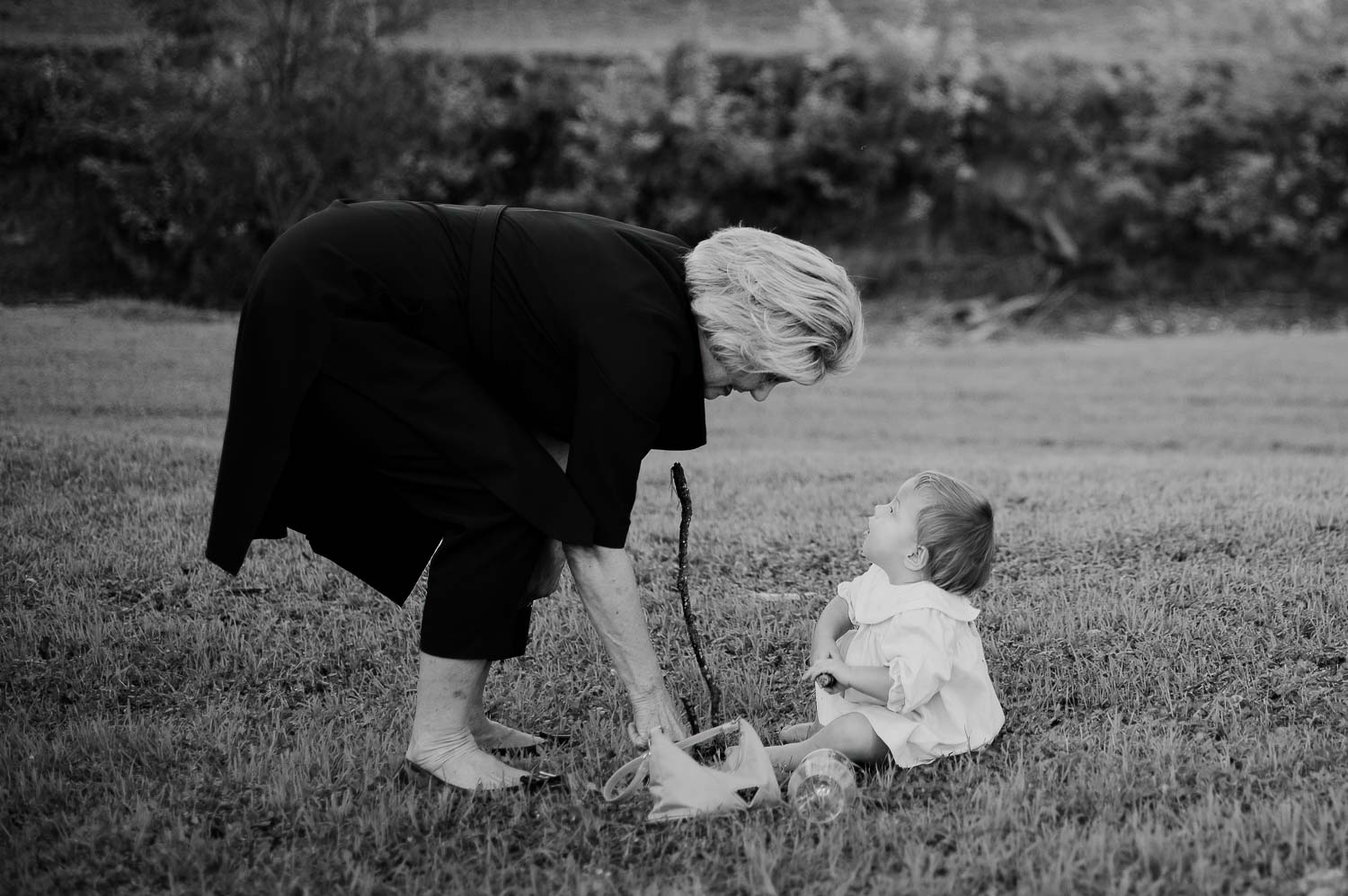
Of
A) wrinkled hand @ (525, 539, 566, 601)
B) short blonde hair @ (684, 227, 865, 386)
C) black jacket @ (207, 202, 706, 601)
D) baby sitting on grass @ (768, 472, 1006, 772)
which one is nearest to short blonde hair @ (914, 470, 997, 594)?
baby sitting on grass @ (768, 472, 1006, 772)

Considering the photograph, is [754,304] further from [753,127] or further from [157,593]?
[753,127]

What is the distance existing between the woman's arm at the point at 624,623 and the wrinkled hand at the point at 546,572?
240mm

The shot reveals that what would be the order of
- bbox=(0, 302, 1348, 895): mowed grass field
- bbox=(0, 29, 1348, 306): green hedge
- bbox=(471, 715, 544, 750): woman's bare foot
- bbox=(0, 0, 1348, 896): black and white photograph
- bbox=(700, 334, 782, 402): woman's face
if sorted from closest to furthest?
bbox=(0, 302, 1348, 895): mowed grass field
bbox=(0, 0, 1348, 896): black and white photograph
bbox=(700, 334, 782, 402): woman's face
bbox=(471, 715, 544, 750): woman's bare foot
bbox=(0, 29, 1348, 306): green hedge

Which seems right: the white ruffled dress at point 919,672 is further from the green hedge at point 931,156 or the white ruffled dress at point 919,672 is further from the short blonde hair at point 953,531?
the green hedge at point 931,156

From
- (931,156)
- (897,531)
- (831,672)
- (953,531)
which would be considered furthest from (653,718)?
(931,156)

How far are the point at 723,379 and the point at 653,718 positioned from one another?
3.27 ft

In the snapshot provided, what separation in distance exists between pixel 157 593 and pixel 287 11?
11.4m

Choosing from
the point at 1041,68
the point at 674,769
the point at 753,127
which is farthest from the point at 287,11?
the point at 674,769

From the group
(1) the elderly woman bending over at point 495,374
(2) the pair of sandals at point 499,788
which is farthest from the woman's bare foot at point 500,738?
(1) the elderly woman bending over at point 495,374

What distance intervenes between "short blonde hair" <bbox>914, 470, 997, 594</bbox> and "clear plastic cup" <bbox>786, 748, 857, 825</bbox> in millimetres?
667

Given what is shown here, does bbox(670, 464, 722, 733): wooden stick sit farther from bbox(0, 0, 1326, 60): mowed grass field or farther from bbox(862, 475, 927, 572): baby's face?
bbox(0, 0, 1326, 60): mowed grass field

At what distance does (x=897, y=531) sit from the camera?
3867mm

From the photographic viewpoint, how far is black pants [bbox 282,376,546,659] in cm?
341

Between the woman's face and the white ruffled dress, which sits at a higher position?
the woman's face
